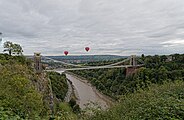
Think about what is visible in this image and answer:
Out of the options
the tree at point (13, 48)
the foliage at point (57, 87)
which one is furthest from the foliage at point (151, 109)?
the foliage at point (57, 87)

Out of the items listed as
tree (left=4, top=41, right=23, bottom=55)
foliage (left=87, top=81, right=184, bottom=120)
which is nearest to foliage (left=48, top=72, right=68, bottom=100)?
tree (left=4, top=41, right=23, bottom=55)

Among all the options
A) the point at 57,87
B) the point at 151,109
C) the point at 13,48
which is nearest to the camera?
the point at 151,109

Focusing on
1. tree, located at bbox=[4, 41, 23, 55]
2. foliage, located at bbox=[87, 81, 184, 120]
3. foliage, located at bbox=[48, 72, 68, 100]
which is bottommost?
foliage, located at bbox=[48, 72, 68, 100]

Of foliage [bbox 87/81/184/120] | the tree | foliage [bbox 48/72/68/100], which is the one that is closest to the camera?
foliage [bbox 87/81/184/120]

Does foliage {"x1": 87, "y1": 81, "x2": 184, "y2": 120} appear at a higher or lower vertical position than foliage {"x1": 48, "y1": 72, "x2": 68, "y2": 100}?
higher

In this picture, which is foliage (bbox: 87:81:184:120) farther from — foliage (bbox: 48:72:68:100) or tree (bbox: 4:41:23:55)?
foliage (bbox: 48:72:68:100)

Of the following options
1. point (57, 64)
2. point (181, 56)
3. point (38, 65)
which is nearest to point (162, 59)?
point (181, 56)

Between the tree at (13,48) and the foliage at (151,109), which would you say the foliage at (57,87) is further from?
the foliage at (151,109)

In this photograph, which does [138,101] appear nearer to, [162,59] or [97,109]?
[97,109]

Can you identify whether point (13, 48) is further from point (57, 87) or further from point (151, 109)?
point (57, 87)

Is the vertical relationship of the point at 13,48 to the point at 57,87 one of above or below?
above

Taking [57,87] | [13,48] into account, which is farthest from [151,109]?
[57,87]
